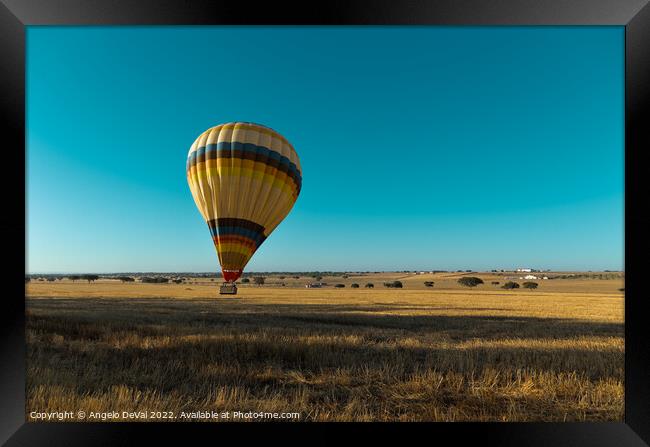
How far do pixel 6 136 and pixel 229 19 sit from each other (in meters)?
2.48

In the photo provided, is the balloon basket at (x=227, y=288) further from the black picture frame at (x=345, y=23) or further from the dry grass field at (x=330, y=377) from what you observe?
the black picture frame at (x=345, y=23)

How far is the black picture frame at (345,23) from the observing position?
2945 mm

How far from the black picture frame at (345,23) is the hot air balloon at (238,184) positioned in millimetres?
8620

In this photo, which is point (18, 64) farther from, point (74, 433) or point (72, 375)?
point (72, 375)

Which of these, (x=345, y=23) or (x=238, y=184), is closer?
(x=345, y=23)

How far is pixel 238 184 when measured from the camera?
1170 centimetres

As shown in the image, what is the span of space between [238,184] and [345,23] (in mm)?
9240

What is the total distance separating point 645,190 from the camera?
294cm

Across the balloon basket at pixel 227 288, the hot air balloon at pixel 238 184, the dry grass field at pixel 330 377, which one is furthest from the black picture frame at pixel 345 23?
the balloon basket at pixel 227 288

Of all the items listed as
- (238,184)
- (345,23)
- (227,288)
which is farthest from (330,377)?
(227,288)

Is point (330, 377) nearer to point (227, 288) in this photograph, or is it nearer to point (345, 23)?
point (345, 23)

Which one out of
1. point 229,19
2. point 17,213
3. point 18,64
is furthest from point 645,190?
point 18,64

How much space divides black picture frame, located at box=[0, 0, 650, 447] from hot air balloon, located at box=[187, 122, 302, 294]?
28.3ft

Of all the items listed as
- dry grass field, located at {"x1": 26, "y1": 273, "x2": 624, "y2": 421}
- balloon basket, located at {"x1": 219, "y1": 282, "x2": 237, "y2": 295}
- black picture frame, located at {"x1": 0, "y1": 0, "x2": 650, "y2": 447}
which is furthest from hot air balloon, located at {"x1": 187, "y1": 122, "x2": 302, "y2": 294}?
black picture frame, located at {"x1": 0, "y1": 0, "x2": 650, "y2": 447}
